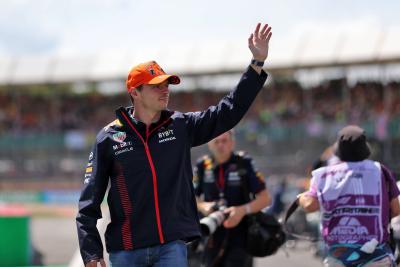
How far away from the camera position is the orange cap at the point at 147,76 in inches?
184

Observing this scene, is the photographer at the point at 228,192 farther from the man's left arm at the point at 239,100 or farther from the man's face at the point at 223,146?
the man's left arm at the point at 239,100

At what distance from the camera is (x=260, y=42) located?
450 centimetres

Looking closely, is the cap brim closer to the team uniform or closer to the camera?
the team uniform

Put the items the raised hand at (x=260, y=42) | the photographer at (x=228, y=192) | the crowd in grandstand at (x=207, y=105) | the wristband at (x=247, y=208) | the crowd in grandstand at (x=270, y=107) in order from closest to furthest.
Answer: the raised hand at (x=260, y=42), the wristband at (x=247, y=208), the photographer at (x=228, y=192), the crowd in grandstand at (x=207, y=105), the crowd in grandstand at (x=270, y=107)

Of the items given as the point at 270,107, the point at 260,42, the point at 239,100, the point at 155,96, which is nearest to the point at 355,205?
the point at 239,100

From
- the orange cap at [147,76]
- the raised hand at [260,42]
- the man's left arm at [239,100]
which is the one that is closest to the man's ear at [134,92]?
the orange cap at [147,76]

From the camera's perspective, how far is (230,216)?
6719mm

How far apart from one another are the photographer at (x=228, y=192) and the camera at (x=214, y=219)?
0.01 m

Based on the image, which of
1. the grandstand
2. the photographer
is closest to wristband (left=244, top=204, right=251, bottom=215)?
the photographer

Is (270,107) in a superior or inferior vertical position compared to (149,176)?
superior

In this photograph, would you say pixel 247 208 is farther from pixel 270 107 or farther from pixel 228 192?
pixel 270 107

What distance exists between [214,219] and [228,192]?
1.96 feet

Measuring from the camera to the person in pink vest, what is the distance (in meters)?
1.10

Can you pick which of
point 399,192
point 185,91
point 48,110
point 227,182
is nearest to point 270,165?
point 185,91
